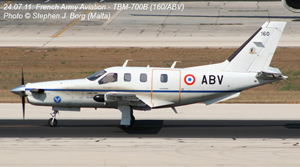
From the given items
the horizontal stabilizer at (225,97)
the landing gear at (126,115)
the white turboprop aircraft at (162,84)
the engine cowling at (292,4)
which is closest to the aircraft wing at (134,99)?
the white turboprop aircraft at (162,84)

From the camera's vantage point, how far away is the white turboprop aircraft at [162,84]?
17.1 metres

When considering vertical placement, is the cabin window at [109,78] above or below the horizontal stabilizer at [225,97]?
above

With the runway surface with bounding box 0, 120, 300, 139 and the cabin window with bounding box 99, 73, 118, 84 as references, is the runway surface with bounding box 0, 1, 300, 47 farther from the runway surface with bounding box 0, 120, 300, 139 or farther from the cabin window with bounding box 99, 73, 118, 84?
the cabin window with bounding box 99, 73, 118, 84

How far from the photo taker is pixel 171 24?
149 feet

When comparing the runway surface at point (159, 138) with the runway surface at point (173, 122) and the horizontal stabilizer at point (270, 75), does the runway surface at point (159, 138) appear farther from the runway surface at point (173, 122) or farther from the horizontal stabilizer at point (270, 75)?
the horizontal stabilizer at point (270, 75)

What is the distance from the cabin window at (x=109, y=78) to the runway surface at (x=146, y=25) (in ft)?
67.2

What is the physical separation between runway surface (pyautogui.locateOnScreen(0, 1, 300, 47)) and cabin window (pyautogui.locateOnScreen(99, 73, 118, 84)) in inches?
806

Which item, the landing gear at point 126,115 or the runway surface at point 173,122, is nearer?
the runway surface at point 173,122

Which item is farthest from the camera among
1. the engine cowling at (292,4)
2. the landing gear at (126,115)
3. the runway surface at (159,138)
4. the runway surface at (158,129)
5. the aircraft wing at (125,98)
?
the engine cowling at (292,4)

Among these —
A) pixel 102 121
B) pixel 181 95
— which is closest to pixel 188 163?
pixel 181 95

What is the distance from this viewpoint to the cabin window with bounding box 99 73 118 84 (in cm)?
1708

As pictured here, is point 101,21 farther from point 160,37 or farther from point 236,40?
point 236,40

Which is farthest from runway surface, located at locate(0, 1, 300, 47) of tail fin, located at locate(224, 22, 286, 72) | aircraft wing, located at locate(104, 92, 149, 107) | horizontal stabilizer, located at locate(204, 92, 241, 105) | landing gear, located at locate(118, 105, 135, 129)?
aircraft wing, located at locate(104, 92, 149, 107)

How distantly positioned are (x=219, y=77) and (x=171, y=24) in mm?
28838
